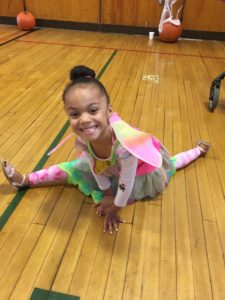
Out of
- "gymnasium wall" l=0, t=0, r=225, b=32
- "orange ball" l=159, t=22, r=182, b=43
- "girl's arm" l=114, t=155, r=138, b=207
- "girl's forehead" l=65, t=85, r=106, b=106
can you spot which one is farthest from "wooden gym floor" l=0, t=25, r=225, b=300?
"gymnasium wall" l=0, t=0, r=225, b=32

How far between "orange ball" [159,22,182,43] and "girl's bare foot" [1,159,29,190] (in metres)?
3.91

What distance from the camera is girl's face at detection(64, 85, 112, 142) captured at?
1087mm

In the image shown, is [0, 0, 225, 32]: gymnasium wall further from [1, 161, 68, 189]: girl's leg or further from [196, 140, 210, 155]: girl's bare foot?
[1, 161, 68, 189]: girl's leg

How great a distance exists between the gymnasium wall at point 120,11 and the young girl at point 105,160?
3.86 meters

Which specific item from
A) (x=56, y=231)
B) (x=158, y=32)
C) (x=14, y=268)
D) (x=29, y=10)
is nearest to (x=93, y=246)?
(x=56, y=231)

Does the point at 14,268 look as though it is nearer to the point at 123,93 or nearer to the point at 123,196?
the point at 123,196

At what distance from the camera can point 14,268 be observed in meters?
1.21

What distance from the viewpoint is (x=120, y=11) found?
203 inches

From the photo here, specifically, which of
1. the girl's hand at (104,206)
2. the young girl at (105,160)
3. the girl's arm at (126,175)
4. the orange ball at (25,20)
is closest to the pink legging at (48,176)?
the young girl at (105,160)

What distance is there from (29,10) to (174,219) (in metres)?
5.16

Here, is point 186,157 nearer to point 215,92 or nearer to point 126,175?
point 126,175

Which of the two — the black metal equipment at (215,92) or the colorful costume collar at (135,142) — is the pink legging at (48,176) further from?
the black metal equipment at (215,92)

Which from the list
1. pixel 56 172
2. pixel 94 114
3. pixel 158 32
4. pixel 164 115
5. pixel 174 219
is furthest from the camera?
pixel 158 32

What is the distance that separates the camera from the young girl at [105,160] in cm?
111
